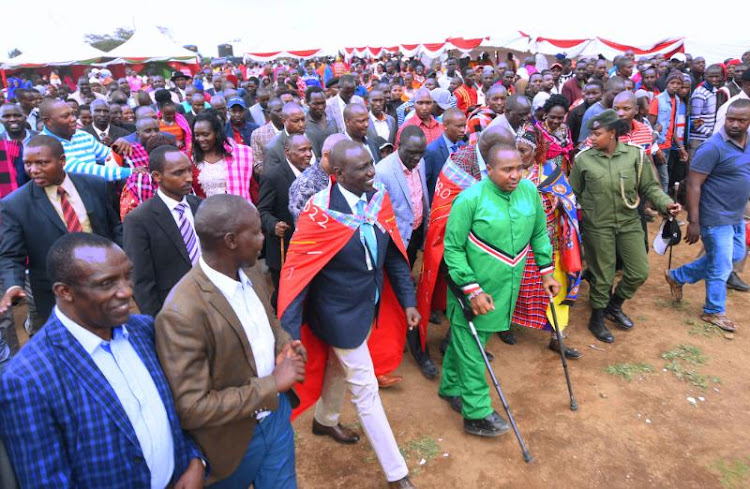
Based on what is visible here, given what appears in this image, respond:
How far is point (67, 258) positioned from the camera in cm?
168

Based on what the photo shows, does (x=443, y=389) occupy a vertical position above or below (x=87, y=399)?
below

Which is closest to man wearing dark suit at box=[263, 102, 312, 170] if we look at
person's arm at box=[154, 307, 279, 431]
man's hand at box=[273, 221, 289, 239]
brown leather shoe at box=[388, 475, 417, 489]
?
man's hand at box=[273, 221, 289, 239]

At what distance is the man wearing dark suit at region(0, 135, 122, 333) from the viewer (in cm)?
339

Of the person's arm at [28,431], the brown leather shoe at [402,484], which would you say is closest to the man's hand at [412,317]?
the brown leather shoe at [402,484]

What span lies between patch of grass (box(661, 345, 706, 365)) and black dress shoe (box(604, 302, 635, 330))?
482 millimetres

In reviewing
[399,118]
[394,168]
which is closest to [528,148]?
[394,168]

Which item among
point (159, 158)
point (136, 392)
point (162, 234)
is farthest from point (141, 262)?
point (136, 392)

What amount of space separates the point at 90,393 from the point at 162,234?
5.69 feet

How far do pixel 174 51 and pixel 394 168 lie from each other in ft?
79.4

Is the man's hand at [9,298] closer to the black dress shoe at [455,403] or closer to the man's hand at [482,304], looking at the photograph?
the man's hand at [482,304]

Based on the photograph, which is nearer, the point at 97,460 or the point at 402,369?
the point at 97,460

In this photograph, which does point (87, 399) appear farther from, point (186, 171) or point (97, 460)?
point (186, 171)

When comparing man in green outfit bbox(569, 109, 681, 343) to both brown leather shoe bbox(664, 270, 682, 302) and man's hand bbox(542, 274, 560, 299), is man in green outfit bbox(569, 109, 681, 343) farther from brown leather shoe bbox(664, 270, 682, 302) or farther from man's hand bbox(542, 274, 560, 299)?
man's hand bbox(542, 274, 560, 299)

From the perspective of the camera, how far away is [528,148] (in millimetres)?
4438
